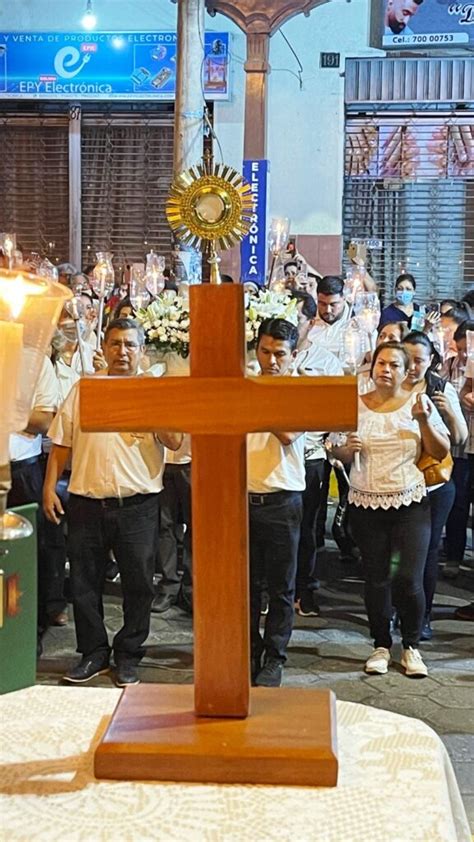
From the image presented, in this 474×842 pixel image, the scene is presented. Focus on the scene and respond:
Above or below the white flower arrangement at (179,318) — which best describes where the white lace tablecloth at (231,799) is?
below

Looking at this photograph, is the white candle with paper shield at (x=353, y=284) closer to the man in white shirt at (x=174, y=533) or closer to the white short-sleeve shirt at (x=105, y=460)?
the man in white shirt at (x=174, y=533)

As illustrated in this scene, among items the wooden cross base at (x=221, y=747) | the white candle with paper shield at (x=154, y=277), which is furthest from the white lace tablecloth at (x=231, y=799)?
the white candle with paper shield at (x=154, y=277)

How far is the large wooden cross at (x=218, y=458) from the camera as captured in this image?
129 cm

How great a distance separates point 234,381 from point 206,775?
1.63ft

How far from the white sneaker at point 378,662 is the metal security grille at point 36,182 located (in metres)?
7.48

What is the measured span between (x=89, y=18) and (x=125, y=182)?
165cm

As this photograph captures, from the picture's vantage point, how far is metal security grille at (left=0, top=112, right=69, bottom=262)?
1053 centimetres

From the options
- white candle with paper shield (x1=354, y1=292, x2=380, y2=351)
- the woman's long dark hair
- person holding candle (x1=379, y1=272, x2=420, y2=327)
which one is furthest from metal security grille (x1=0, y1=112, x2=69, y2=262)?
the woman's long dark hair

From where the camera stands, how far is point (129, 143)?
413 inches

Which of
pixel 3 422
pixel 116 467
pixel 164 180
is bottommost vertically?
pixel 116 467

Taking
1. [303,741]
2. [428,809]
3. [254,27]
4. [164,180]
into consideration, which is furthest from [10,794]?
[164,180]

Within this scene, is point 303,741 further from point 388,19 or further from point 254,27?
point 388,19

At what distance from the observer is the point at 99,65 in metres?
10.0

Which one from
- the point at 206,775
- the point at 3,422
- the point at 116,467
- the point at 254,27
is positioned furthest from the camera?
the point at 254,27
